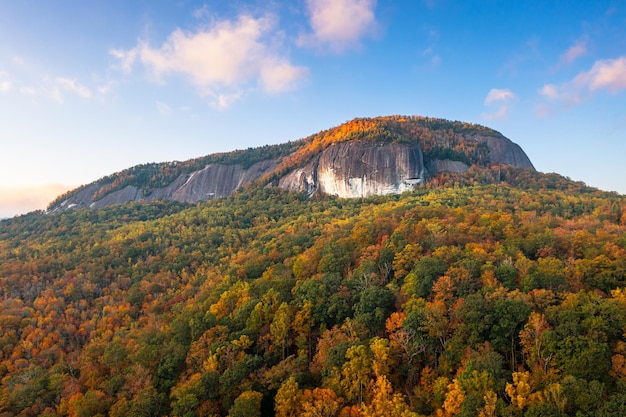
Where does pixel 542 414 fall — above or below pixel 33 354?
above

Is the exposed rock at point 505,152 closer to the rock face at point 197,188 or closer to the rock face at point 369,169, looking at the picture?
the rock face at point 369,169

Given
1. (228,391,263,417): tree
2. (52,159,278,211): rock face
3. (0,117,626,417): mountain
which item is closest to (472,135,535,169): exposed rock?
(0,117,626,417): mountain

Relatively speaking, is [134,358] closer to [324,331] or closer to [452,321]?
[324,331]

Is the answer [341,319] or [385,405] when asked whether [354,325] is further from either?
[385,405]

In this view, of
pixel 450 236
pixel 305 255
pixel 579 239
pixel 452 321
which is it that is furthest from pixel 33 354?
pixel 579 239

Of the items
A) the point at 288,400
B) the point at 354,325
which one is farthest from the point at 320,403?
the point at 354,325
